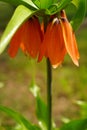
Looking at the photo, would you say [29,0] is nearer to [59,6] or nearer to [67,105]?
[59,6]

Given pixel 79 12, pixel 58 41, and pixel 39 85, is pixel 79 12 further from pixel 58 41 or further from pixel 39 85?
pixel 39 85

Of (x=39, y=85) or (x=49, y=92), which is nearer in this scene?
(x=49, y=92)

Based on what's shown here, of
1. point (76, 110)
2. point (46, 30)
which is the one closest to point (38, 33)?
point (46, 30)

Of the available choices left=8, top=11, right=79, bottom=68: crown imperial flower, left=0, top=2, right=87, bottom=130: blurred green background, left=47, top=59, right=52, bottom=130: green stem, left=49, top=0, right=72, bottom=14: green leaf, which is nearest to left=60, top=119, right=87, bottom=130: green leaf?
left=47, top=59, right=52, bottom=130: green stem

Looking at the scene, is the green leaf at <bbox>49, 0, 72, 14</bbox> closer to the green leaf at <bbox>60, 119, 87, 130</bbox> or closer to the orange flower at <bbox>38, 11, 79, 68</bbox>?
the orange flower at <bbox>38, 11, 79, 68</bbox>

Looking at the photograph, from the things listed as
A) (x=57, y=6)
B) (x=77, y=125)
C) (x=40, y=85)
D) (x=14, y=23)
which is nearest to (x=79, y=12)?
(x=57, y=6)

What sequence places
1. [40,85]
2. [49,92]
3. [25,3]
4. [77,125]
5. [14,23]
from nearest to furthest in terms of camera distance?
[14,23], [25,3], [49,92], [77,125], [40,85]
